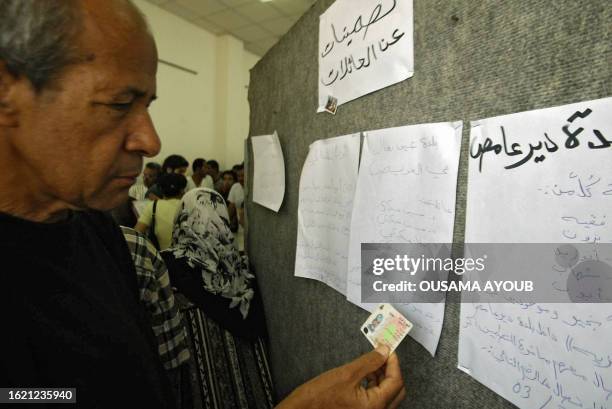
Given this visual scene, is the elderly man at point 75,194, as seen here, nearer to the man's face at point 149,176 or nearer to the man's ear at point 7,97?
the man's ear at point 7,97

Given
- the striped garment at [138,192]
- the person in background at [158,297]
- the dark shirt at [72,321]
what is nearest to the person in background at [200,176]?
the striped garment at [138,192]

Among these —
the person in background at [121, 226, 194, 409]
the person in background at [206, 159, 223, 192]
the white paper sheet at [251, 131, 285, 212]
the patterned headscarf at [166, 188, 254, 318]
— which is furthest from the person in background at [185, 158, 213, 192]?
the person in background at [121, 226, 194, 409]

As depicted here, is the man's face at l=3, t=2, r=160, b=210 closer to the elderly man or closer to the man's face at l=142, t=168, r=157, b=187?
the elderly man

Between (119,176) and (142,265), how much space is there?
447 millimetres

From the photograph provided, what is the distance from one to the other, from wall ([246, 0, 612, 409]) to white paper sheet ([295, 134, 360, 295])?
32 millimetres

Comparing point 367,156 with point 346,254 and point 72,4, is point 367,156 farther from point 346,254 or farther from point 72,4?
point 72,4

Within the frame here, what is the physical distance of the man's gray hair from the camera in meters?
0.27

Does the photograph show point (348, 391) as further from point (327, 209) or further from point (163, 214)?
point (163, 214)

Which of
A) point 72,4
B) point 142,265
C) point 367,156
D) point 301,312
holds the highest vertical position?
point 72,4

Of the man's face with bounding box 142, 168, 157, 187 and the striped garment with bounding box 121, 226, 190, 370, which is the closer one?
the striped garment with bounding box 121, 226, 190, 370

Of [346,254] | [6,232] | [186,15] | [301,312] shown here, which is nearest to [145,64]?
[6,232]

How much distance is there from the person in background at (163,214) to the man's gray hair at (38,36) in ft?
4.85

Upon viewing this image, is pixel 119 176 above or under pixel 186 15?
under

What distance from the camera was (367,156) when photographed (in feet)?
1.73
